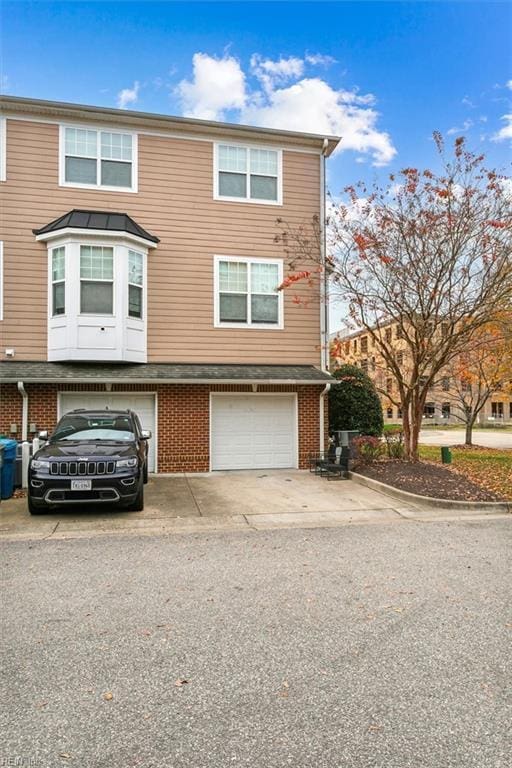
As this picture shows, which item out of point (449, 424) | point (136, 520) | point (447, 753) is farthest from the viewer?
point (449, 424)

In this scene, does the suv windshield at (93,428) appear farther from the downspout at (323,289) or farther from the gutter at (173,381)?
the downspout at (323,289)

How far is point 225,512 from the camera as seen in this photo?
28.2 ft

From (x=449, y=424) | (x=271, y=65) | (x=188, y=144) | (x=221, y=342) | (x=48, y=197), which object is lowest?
(x=449, y=424)

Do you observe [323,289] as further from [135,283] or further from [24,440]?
[24,440]

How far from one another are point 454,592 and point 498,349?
16.2 metres

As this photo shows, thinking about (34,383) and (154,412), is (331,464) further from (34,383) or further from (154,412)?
(34,383)

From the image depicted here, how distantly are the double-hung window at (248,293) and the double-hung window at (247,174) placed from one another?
187 centimetres

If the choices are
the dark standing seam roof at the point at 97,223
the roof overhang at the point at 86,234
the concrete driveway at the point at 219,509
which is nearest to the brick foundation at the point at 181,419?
the concrete driveway at the point at 219,509

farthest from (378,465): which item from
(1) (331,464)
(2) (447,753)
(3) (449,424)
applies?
(3) (449,424)

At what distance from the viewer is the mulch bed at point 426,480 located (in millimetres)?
9406

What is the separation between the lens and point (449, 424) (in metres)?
55.3

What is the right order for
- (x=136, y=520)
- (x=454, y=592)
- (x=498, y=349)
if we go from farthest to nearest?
(x=498, y=349) < (x=136, y=520) < (x=454, y=592)

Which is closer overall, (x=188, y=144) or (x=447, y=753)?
(x=447, y=753)

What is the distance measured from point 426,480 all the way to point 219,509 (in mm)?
4649
